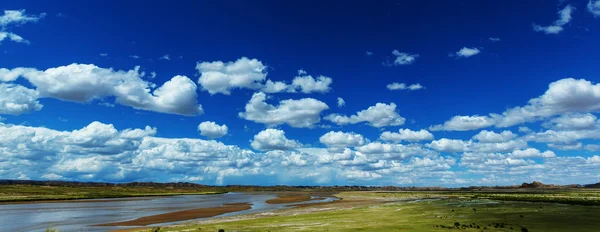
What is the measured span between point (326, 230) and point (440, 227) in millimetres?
12148

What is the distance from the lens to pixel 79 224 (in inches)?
2250

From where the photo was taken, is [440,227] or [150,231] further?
[150,231]

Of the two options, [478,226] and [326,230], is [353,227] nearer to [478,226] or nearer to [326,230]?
[326,230]

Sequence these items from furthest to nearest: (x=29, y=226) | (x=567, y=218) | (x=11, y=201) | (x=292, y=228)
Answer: (x=11, y=201) < (x=29, y=226) < (x=567, y=218) < (x=292, y=228)

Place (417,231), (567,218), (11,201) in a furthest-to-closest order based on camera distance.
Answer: (11,201)
(567,218)
(417,231)

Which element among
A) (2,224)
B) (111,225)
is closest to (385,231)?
(111,225)

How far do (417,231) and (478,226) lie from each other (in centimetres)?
745

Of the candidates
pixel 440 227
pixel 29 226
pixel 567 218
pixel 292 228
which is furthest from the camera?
pixel 29 226

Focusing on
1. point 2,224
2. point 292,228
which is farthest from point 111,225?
point 292,228

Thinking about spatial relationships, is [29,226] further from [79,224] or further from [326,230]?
[326,230]

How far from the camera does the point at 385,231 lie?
1483 inches

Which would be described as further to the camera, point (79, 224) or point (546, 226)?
point (79, 224)

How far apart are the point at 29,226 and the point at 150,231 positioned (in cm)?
2487

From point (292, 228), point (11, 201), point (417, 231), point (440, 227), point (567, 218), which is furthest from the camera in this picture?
point (11, 201)
